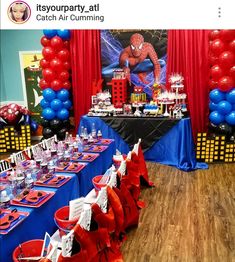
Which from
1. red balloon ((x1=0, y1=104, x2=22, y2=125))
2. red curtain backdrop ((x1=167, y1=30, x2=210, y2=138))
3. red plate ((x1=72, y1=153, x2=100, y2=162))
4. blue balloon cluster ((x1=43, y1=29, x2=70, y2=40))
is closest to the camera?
red plate ((x1=72, y1=153, x2=100, y2=162))

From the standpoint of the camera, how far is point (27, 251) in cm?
186

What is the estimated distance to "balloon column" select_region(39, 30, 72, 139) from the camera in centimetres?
521

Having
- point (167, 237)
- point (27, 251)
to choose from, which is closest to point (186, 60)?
point (167, 237)

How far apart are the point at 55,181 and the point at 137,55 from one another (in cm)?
353

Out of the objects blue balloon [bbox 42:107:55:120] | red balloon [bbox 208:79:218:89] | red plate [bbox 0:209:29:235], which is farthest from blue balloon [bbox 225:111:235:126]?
red plate [bbox 0:209:29:235]

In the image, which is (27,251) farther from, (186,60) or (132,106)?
(186,60)

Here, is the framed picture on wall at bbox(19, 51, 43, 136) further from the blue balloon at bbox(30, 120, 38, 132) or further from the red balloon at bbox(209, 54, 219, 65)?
the red balloon at bbox(209, 54, 219, 65)

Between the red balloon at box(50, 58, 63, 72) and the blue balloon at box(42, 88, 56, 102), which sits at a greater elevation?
the red balloon at box(50, 58, 63, 72)

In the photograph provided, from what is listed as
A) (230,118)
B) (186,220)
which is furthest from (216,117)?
(186,220)

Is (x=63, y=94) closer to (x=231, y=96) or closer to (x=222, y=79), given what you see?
(x=222, y=79)

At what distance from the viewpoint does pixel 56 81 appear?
209 inches
